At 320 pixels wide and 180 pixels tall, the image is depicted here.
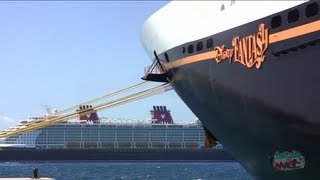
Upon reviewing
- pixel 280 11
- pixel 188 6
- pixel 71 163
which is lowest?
pixel 71 163

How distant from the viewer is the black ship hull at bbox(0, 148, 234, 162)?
4409 inches

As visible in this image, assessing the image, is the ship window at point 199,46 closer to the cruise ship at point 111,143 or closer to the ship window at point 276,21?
the ship window at point 276,21

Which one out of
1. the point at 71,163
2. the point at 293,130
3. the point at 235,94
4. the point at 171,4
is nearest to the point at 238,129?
the point at 235,94

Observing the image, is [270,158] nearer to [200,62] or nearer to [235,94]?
[235,94]

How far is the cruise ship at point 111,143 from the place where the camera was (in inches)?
4488

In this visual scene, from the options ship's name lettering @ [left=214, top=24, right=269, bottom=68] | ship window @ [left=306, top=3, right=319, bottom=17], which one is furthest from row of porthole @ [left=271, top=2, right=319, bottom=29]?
ship's name lettering @ [left=214, top=24, right=269, bottom=68]

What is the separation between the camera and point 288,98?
14.0m

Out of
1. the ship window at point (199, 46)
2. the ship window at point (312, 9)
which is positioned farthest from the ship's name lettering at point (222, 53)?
the ship window at point (312, 9)

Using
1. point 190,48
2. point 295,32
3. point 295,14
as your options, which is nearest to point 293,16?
point 295,14

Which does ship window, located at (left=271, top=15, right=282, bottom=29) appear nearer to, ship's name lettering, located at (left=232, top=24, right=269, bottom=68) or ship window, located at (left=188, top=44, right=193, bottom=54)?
ship's name lettering, located at (left=232, top=24, right=269, bottom=68)

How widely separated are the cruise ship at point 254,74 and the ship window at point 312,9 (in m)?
0.02

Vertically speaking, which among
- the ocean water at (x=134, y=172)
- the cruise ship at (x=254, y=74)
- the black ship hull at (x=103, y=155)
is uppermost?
the cruise ship at (x=254, y=74)

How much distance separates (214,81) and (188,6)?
2.97 meters

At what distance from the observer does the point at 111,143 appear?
123m
